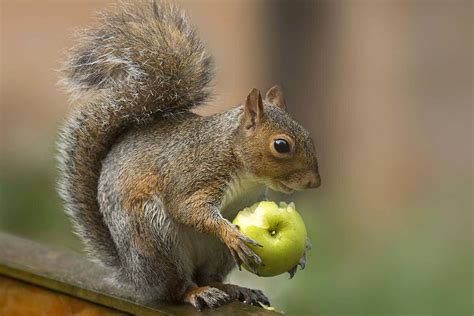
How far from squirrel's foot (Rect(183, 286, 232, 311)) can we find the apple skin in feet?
0.55

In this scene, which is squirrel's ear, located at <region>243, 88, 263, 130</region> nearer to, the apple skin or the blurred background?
the apple skin

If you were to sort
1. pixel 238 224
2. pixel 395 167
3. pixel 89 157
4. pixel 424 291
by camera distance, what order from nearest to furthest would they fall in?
pixel 238 224
pixel 89 157
pixel 424 291
pixel 395 167

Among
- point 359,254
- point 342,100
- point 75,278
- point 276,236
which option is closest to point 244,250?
point 276,236

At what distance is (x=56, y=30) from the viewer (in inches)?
228

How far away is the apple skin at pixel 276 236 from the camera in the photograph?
1.94m

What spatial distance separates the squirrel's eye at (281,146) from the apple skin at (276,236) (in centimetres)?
16

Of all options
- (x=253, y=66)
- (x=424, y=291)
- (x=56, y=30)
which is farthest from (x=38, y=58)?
(x=424, y=291)

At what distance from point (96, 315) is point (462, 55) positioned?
3.92 metres

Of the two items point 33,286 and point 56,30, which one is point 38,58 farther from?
point 33,286

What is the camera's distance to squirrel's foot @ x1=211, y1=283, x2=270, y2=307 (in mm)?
2178

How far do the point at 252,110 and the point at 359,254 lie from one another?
1675 mm

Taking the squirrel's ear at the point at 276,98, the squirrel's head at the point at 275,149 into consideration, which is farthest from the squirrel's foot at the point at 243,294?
the squirrel's ear at the point at 276,98

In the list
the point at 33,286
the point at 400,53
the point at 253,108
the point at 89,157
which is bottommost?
the point at 33,286

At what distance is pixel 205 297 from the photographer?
2.12 m
